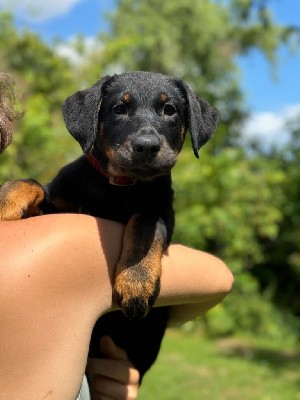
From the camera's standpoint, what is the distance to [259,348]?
10.2m

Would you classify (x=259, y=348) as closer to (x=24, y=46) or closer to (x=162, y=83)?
(x=24, y=46)

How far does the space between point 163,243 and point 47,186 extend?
0.56m

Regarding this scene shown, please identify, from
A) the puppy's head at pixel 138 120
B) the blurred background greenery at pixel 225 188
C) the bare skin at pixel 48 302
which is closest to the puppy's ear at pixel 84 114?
the puppy's head at pixel 138 120

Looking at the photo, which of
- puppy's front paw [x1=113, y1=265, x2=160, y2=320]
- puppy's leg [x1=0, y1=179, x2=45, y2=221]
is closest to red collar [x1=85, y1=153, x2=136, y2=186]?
puppy's leg [x1=0, y1=179, x2=45, y2=221]

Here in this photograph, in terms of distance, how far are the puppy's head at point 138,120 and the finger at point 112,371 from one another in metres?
0.68

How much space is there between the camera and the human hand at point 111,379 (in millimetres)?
2428

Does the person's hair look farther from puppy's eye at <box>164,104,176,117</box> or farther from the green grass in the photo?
the green grass

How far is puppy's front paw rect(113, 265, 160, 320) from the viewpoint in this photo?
6.94 feet

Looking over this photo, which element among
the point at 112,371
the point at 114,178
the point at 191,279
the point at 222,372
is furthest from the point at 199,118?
the point at 222,372

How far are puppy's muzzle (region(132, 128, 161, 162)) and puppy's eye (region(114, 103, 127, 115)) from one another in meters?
0.30

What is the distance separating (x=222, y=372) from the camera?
820cm

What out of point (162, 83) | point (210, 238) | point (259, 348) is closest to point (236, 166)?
point (210, 238)

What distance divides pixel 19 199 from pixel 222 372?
20.7 ft

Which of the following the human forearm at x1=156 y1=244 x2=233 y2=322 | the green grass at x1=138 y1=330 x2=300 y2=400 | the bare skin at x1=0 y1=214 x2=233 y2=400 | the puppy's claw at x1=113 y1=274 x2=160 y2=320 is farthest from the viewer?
the green grass at x1=138 y1=330 x2=300 y2=400
